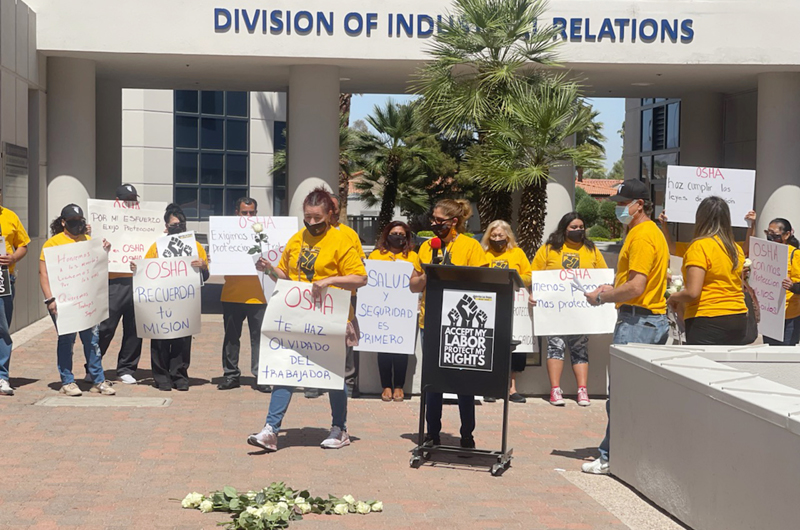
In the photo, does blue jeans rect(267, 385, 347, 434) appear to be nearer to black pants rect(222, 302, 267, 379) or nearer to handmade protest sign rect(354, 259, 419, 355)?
handmade protest sign rect(354, 259, 419, 355)

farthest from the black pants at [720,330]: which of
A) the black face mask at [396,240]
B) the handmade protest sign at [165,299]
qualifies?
the handmade protest sign at [165,299]

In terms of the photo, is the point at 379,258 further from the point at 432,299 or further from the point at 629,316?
the point at 629,316

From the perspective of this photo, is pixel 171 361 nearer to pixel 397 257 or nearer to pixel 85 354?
pixel 85 354

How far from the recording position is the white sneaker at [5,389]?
31.1 ft

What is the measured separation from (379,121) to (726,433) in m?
39.7

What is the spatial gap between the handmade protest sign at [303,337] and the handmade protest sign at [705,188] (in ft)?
15.0

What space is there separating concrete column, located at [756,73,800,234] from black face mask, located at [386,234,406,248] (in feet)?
37.8

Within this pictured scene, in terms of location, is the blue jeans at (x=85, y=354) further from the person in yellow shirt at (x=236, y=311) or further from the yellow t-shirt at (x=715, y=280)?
the yellow t-shirt at (x=715, y=280)

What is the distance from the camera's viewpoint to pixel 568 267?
32.6ft

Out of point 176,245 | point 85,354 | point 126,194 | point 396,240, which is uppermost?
point 126,194

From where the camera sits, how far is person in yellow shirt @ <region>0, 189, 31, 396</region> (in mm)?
9492

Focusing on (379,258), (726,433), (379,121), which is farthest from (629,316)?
(379,121)

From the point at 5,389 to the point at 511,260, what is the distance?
192 inches

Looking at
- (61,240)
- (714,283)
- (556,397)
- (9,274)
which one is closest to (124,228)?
(61,240)
